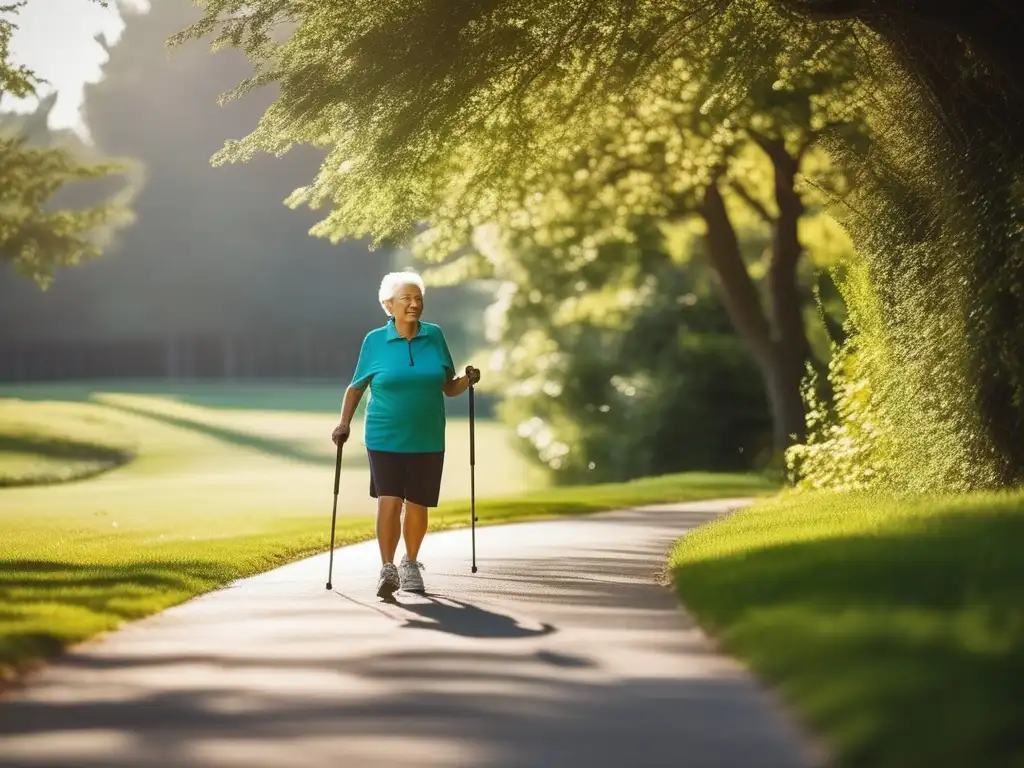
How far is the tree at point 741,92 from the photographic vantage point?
1402 centimetres

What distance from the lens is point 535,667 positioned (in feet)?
25.8

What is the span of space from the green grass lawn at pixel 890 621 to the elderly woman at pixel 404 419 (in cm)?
183

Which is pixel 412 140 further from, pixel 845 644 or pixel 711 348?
pixel 711 348

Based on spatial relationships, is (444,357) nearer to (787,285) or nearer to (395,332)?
(395,332)

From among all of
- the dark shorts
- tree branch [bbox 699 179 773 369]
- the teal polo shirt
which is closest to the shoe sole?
the dark shorts

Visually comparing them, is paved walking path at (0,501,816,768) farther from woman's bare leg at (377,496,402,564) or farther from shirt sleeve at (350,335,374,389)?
shirt sleeve at (350,335,374,389)

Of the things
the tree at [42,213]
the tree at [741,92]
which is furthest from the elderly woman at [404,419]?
the tree at [42,213]

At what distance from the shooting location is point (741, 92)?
17781 mm

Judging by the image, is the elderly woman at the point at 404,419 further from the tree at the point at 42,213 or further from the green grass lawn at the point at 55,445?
the green grass lawn at the point at 55,445

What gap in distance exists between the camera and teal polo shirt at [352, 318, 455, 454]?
11.5m

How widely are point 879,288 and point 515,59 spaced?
4.15 m

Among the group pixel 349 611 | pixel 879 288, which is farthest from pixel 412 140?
pixel 349 611

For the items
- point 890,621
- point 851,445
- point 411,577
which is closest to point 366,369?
point 411,577

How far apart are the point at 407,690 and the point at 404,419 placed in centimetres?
438
